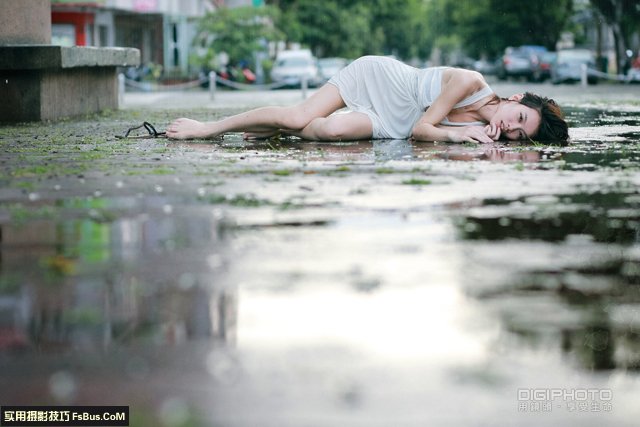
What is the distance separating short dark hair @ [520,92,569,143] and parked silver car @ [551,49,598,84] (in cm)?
3758

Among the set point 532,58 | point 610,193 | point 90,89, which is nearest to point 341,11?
point 532,58

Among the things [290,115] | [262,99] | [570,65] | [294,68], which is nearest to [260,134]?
[290,115]

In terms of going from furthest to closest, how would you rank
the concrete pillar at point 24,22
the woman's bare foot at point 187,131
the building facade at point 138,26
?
the building facade at point 138,26
the concrete pillar at point 24,22
the woman's bare foot at point 187,131

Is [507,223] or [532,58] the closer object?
[507,223]

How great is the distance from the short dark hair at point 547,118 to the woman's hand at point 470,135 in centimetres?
39

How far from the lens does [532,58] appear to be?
57.7 m

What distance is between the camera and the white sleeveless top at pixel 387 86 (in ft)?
33.4

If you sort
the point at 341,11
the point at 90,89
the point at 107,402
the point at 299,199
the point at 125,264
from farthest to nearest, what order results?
the point at 341,11 < the point at 90,89 < the point at 299,199 < the point at 125,264 < the point at 107,402

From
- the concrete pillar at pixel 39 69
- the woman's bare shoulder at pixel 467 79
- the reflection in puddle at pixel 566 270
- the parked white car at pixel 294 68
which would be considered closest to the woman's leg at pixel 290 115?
the woman's bare shoulder at pixel 467 79

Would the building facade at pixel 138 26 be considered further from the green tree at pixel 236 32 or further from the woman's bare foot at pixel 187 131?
the woman's bare foot at pixel 187 131

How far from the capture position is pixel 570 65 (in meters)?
48.4

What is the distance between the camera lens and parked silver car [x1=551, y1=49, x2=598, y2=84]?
48.1 meters

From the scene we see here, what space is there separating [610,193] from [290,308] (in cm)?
327

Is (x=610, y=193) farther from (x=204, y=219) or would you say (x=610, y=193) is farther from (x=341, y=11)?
(x=341, y=11)
